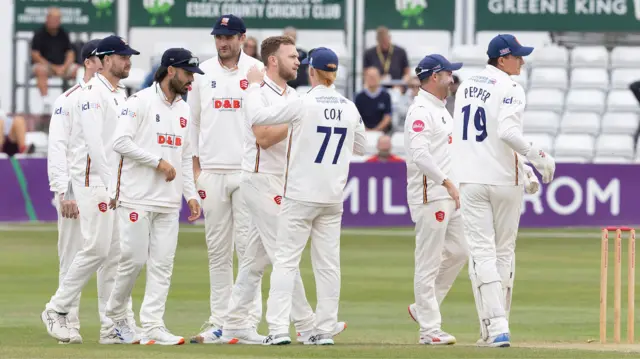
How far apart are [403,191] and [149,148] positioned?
36.7ft

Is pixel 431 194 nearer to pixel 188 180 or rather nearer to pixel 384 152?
pixel 188 180

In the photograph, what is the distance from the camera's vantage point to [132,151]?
9.84 metres

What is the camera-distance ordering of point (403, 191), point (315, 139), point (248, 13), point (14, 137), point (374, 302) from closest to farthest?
point (315, 139) → point (374, 302) → point (403, 191) → point (14, 137) → point (248, 13)

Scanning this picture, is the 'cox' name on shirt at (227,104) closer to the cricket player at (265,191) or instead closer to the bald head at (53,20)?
the cricket player at (265,191)

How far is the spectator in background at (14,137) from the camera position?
70.8ft

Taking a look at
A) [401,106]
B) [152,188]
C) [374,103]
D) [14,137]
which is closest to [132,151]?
[152,188]

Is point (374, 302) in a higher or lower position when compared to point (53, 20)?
lower

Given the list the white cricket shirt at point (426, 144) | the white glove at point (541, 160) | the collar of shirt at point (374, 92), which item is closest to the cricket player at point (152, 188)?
the white cricket shirt at point (426, 144)

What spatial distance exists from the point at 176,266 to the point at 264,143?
6440mm

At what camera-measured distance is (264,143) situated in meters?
10.0

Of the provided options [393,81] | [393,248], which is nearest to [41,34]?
[393,81]

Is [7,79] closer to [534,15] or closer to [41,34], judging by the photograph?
[41,34]

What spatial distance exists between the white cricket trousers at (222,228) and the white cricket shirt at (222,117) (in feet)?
0.36

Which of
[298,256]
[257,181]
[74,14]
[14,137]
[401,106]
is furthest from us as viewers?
[74,14]
